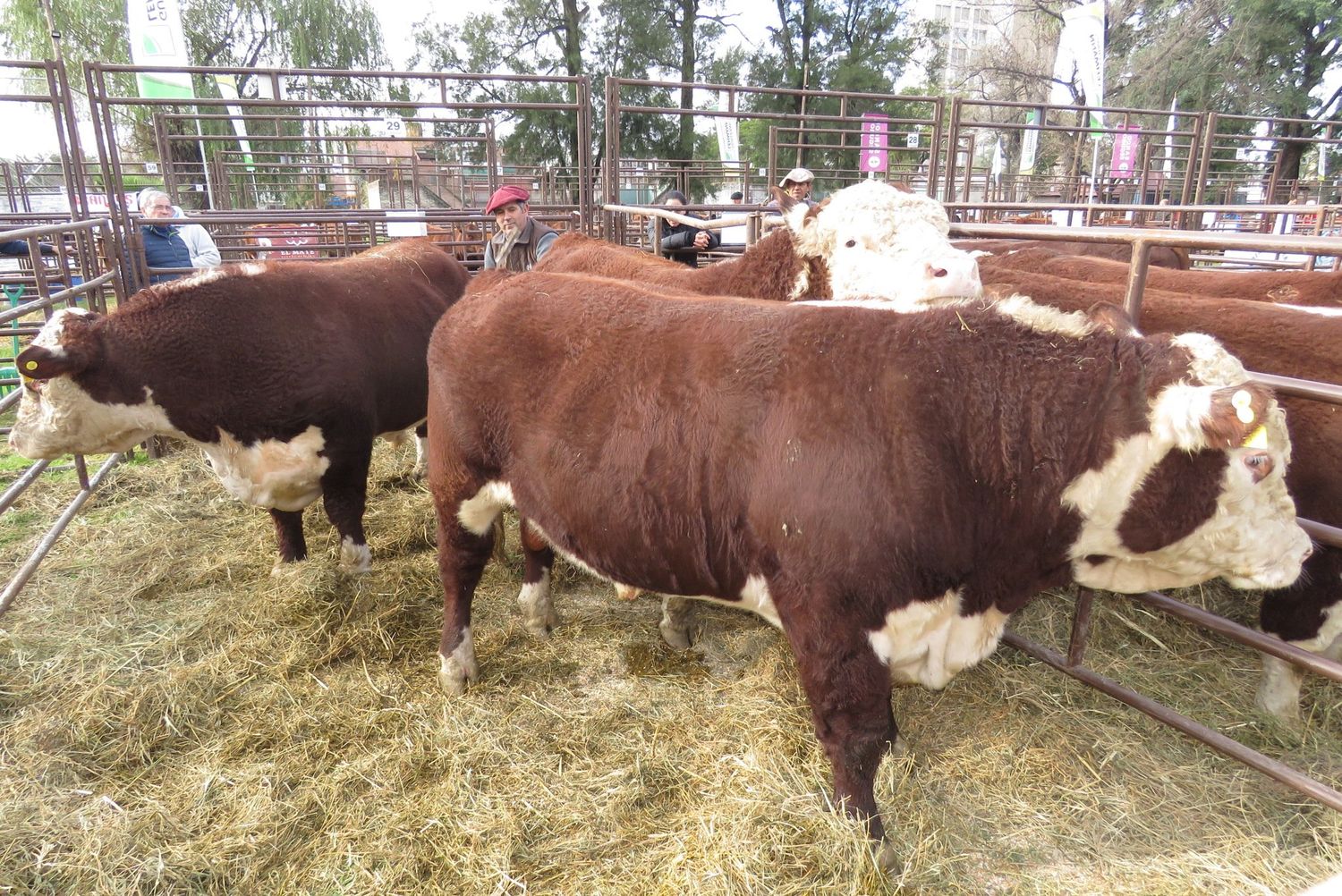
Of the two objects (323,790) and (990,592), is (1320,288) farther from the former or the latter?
(323,790)

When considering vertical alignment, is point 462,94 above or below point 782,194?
above

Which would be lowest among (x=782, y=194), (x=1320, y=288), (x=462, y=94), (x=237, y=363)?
(x=237, y=363)

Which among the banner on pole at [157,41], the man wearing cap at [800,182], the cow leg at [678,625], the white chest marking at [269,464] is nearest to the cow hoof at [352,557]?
the white chest marking at [269,464]

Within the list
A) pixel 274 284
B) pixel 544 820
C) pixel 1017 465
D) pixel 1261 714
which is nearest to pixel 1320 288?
pixel 1261 714

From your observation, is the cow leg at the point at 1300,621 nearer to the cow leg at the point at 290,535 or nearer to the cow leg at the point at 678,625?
the cow leg at the point at 678,625

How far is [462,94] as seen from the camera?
25250 millimetres

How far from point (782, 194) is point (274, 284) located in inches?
107

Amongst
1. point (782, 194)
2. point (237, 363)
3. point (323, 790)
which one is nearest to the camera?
point (323, 790)

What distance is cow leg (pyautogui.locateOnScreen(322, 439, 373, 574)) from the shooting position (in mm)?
4176

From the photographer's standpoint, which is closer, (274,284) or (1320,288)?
(1320,288)

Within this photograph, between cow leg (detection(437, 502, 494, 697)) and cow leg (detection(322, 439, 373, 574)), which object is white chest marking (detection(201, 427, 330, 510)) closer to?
cow leg (detection(322, 439, 373, 574))

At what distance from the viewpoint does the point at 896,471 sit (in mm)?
2080

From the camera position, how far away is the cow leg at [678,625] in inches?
140

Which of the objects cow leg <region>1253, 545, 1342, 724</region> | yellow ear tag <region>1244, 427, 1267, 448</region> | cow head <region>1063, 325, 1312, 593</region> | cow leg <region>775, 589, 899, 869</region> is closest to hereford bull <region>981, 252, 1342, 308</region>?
cow leg <region>1253, 545, 1342, 724</region>
